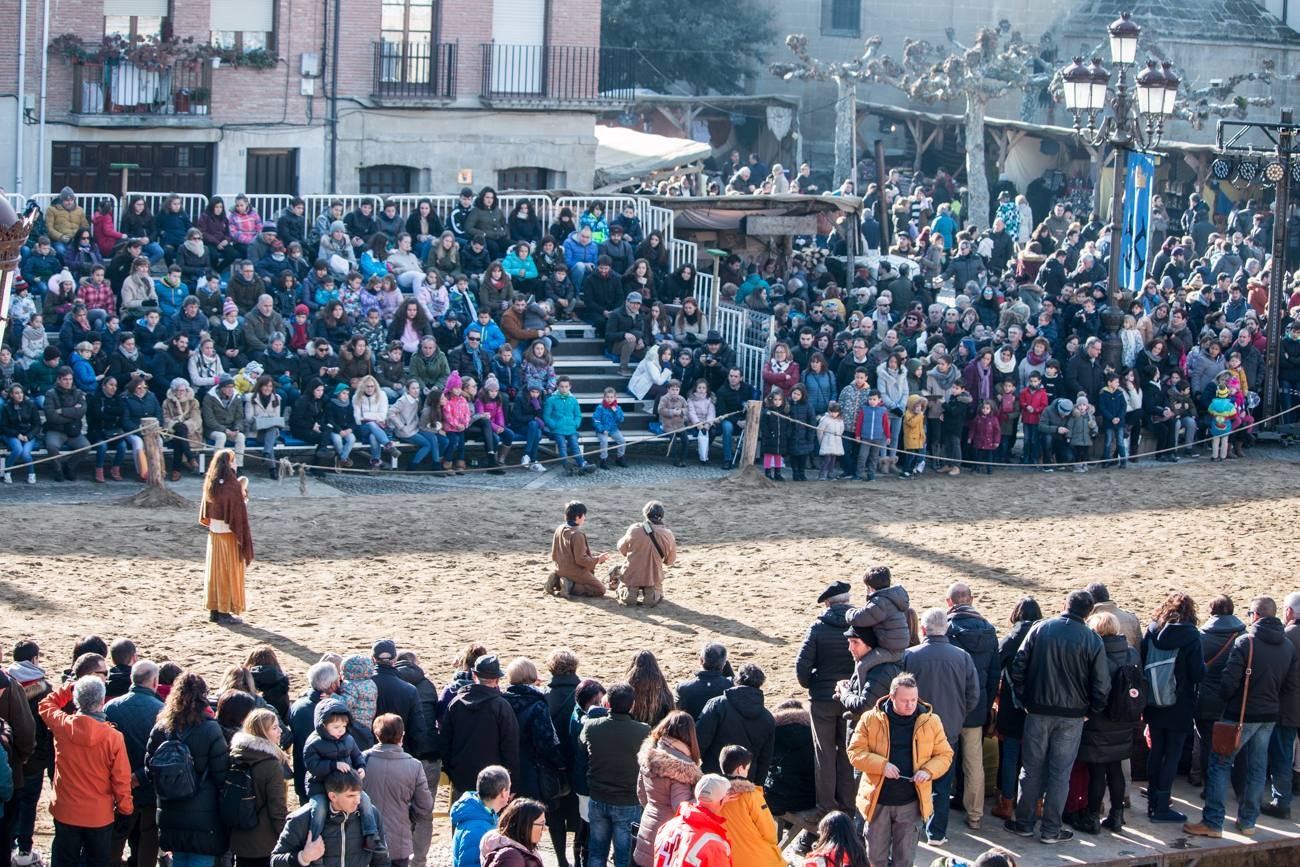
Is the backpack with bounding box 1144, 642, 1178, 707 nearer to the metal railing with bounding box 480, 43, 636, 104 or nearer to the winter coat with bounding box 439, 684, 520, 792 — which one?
the winter coat with bounding box 439, 684, 520, 792

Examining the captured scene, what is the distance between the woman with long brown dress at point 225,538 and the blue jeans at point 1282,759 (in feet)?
26.5

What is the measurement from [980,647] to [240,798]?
4.70 m

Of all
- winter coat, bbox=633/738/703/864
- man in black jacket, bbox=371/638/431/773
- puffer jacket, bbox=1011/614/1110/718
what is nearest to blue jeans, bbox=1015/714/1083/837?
puffer jacket, bbox=1011/614/1110/718

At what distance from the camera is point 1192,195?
3850 cm

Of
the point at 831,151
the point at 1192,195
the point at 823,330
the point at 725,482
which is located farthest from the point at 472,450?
the point at 831,151

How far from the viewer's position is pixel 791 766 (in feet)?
38.7

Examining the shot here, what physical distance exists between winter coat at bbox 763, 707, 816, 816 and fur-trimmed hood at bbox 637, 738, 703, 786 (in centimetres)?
172

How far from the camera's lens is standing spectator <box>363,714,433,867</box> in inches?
401

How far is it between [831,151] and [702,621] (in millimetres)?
34064

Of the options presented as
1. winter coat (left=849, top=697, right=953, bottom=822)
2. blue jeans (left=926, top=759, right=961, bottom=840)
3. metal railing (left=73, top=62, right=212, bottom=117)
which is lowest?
blue jeans (left=926, top=759, right=961, bottom=840)

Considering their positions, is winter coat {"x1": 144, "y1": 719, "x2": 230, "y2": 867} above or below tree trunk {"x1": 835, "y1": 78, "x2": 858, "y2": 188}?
below

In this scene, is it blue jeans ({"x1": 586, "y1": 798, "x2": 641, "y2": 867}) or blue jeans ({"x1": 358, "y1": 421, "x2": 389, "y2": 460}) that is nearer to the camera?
blue jeans ({"x1": 586, "y1": 798, "x2": 641, "y2": 867})

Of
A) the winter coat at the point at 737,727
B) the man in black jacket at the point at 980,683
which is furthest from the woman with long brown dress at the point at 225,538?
the man in black jacket at the point at 980,683

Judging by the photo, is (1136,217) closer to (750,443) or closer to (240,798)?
(750,443)
